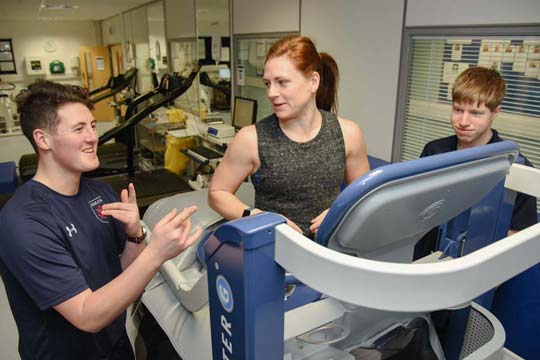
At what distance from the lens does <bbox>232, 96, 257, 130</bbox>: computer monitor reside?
417 centimetres

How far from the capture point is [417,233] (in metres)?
0.90

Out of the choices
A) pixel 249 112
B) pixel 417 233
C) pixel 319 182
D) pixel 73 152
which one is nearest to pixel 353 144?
pixel 319 182

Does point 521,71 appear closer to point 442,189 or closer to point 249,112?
point 442,189

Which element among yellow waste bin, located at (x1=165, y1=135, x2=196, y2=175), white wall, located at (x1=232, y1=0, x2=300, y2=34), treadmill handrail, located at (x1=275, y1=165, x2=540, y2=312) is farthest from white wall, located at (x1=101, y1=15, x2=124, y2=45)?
treadmill handrail, located at (x1=275, y1=165, x2=540, y2=312)

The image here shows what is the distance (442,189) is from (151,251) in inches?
27.0

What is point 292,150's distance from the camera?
4.90ft

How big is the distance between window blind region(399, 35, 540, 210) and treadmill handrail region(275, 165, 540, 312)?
6.03 feet

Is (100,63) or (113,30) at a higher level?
(113,30)

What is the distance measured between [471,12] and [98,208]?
2178 mm

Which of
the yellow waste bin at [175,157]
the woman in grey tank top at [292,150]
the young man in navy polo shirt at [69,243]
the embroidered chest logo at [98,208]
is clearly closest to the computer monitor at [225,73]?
the yellow waste bin at [175,157]

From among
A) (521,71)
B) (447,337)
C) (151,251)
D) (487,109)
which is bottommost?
(447,337)

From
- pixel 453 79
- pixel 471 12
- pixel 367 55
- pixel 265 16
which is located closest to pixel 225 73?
pixel 265 16

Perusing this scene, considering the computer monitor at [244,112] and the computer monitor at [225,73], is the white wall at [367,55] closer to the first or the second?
the computer monitor at [244,112]

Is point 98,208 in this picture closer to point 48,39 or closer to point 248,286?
point 248,286
